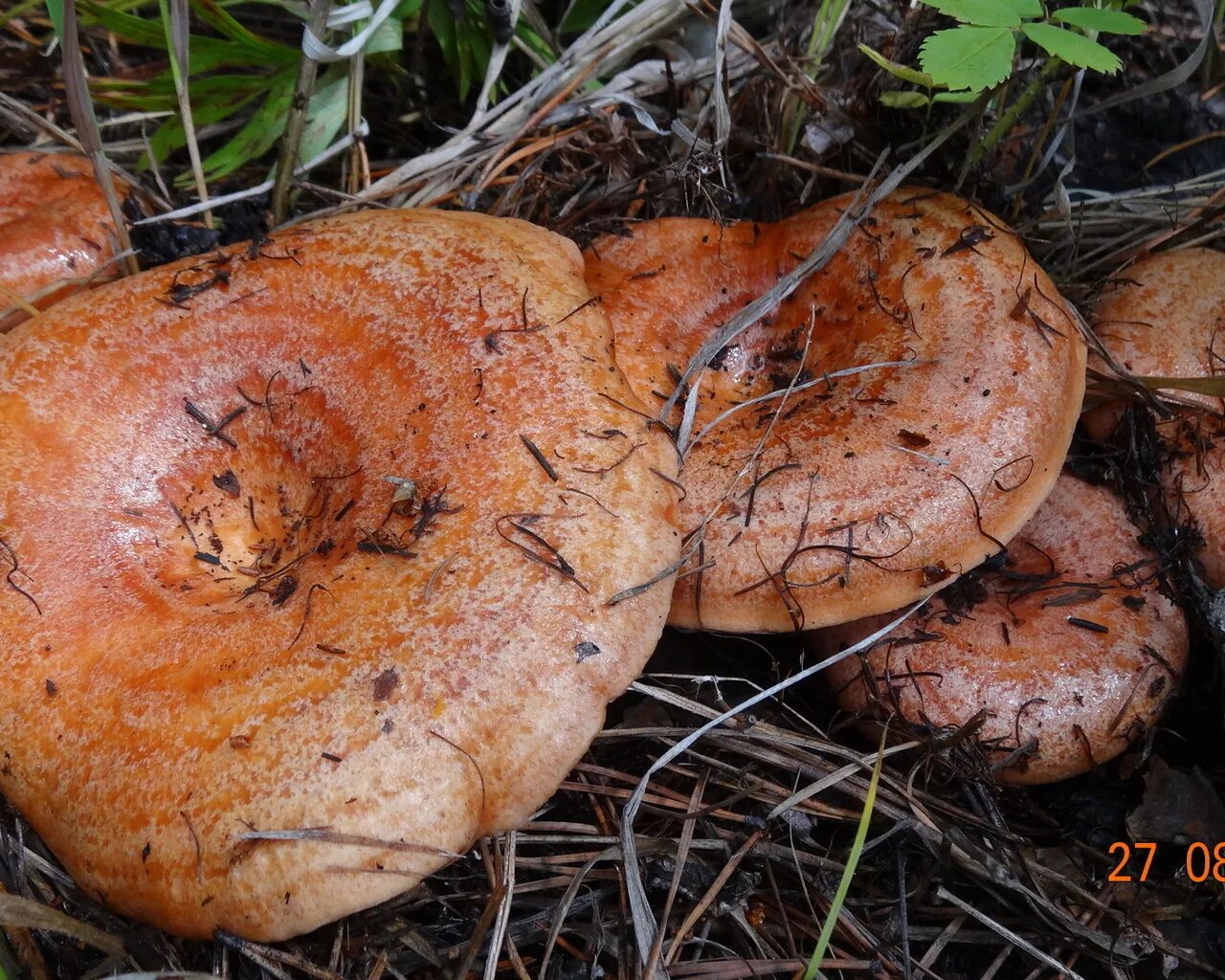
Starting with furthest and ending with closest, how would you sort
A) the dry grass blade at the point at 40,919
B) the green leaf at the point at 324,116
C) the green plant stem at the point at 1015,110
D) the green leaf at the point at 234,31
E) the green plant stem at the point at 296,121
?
the green leaf at the point at 324,116
the green leaf at the point at 234,31
the green plant stem at the point at 296,121
the green plant stem at the point at 1015,110
the dry grass blade at the point at 40,919

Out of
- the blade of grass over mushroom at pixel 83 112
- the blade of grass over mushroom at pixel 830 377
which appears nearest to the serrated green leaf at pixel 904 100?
the blade of grass over mushroom at pixel 830 377

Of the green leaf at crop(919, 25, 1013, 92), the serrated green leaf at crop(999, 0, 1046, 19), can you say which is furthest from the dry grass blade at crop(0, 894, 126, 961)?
the serrated green leaf at crop(999, 0, 1046, 19)

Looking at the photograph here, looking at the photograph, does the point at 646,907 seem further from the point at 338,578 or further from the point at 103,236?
the point at 103,236

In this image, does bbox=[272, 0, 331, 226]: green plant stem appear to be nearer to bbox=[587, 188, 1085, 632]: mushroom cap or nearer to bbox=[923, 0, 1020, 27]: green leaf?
bbox=[587, 188, 1085, 632]: mushroom cap

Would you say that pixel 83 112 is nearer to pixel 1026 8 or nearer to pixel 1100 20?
pixel 1026 8

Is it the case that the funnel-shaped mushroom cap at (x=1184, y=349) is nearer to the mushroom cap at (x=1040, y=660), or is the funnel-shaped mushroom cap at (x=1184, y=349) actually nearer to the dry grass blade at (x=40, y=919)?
the mushroom cap at (x=1040, y=660)

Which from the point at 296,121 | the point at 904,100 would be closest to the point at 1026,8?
the point at 904,100
